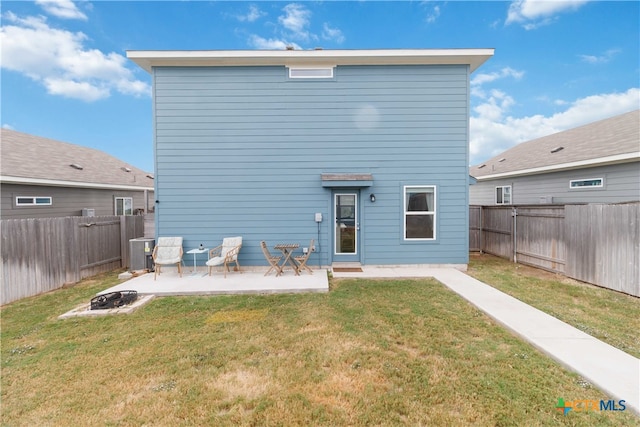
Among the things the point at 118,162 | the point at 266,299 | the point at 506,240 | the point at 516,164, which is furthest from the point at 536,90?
the point at 118,162

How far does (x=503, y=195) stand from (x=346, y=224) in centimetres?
978

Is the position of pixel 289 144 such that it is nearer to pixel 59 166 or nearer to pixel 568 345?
pixel 568 345

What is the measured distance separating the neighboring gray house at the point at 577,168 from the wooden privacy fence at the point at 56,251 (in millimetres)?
10145

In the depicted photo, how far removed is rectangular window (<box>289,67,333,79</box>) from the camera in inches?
269

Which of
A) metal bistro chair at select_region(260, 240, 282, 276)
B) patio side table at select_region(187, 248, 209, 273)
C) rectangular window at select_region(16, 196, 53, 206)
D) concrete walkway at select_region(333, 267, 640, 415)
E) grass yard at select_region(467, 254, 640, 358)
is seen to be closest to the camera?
concrete walkway at select_region(333, 267, 640, 415)

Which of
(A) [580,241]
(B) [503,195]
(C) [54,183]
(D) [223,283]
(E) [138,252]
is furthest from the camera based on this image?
(B) [503,195]

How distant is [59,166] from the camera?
1013 cm

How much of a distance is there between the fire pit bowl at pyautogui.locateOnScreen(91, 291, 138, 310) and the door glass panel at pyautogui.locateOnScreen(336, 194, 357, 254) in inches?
178

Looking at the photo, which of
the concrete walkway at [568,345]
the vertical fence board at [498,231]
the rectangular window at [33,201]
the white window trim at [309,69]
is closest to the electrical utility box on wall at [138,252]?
the rectangular window at [33,201]

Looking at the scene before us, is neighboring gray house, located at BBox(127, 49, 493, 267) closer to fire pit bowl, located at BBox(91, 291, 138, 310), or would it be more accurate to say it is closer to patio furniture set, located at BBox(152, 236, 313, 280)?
patio furniture set, located at BBox(152, 236, 313, 280)

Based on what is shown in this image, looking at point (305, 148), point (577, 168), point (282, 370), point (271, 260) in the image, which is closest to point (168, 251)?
point (271, 260)

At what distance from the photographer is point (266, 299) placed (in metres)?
4.95

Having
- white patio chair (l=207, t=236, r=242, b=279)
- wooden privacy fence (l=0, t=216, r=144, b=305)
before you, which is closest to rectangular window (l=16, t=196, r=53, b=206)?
wooden privacy fence (l=0, t=216, r=144, b=305)

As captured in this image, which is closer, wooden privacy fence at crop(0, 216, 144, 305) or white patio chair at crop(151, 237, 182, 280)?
wooden privacy fence at crop(0, 216, 144, 305)
